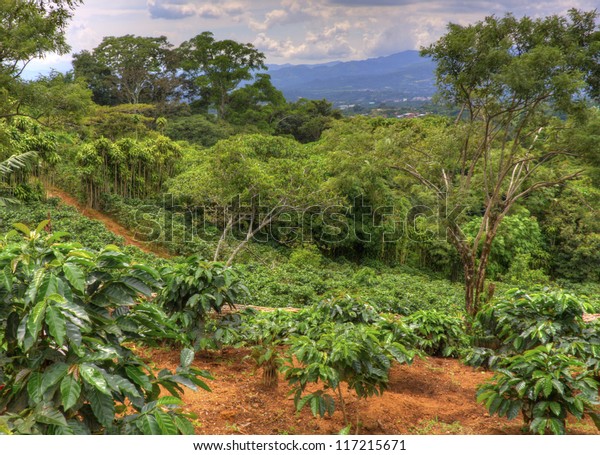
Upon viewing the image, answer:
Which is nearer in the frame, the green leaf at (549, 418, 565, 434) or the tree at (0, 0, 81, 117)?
the green leaf at (549, 418, 565, 434)

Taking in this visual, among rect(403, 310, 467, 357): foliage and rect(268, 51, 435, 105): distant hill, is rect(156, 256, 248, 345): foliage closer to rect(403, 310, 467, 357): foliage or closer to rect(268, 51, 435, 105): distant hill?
rect(403, 310, 467, 357): foliage

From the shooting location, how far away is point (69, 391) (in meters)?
1.82

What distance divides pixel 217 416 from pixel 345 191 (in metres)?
12.4

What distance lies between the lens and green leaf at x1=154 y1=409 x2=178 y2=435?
6.23 feet

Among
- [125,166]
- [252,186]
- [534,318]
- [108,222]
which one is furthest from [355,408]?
[125,166]

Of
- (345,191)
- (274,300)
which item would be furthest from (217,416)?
(345,191)

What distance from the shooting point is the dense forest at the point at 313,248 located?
2.07 meters


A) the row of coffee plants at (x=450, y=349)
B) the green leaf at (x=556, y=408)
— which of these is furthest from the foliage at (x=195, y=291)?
the green leaf at (x=556, y=408)

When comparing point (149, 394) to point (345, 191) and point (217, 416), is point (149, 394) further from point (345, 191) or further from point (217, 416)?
point (345, 191)

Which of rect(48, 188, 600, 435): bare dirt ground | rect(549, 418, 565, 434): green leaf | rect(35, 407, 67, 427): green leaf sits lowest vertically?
rect(48, 188, 600, 435): bare dirt ground

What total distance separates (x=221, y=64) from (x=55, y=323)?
31599 millimetres

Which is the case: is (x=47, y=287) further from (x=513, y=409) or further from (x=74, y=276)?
(x=513, y=409)

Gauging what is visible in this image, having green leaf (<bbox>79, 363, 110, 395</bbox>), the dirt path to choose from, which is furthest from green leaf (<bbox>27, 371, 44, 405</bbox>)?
the dirt path

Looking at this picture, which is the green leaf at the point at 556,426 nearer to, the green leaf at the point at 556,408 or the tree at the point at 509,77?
the green leaf at the point at 556,408
